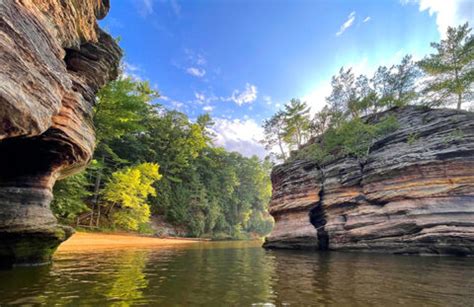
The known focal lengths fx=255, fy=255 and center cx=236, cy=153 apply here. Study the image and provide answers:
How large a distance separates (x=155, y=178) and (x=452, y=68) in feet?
113

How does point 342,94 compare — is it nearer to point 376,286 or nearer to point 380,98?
point 380,98

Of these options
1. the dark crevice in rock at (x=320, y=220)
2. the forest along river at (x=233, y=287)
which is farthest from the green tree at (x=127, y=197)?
the forest along river at (x=233, y=287)

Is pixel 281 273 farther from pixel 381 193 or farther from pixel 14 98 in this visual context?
pixel 381 193

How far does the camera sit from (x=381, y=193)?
1869cm

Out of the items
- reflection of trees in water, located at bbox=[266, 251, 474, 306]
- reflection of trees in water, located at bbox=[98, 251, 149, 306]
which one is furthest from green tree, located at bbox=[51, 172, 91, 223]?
reflection of trees in water, located at bbox=[266, 251, 474, 306]

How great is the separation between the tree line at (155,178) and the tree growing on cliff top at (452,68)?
2734 cm

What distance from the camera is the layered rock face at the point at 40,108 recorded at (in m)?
5.99

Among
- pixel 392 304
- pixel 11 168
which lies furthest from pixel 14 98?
pixel 392 304

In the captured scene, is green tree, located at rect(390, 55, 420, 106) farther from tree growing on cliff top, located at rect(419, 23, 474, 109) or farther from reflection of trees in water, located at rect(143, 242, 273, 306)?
reflection of trees in water, located at rect(143, 242, 273, 306)

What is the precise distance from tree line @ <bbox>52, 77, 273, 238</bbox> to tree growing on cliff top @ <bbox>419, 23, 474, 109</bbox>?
2734 centimetres

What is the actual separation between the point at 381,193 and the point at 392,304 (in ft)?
49.2

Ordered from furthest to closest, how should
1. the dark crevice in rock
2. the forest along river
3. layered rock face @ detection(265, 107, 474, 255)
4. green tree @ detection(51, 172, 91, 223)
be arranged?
green tree @ detection(51, 172, 91, 223)
the dark crevice in rock
layered rock face @ detection(265, 107, 474, 255)
the forest along river

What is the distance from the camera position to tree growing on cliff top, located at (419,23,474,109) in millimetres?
21484

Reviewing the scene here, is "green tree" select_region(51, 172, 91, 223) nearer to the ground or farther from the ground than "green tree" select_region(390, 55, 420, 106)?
nearer to the ground
